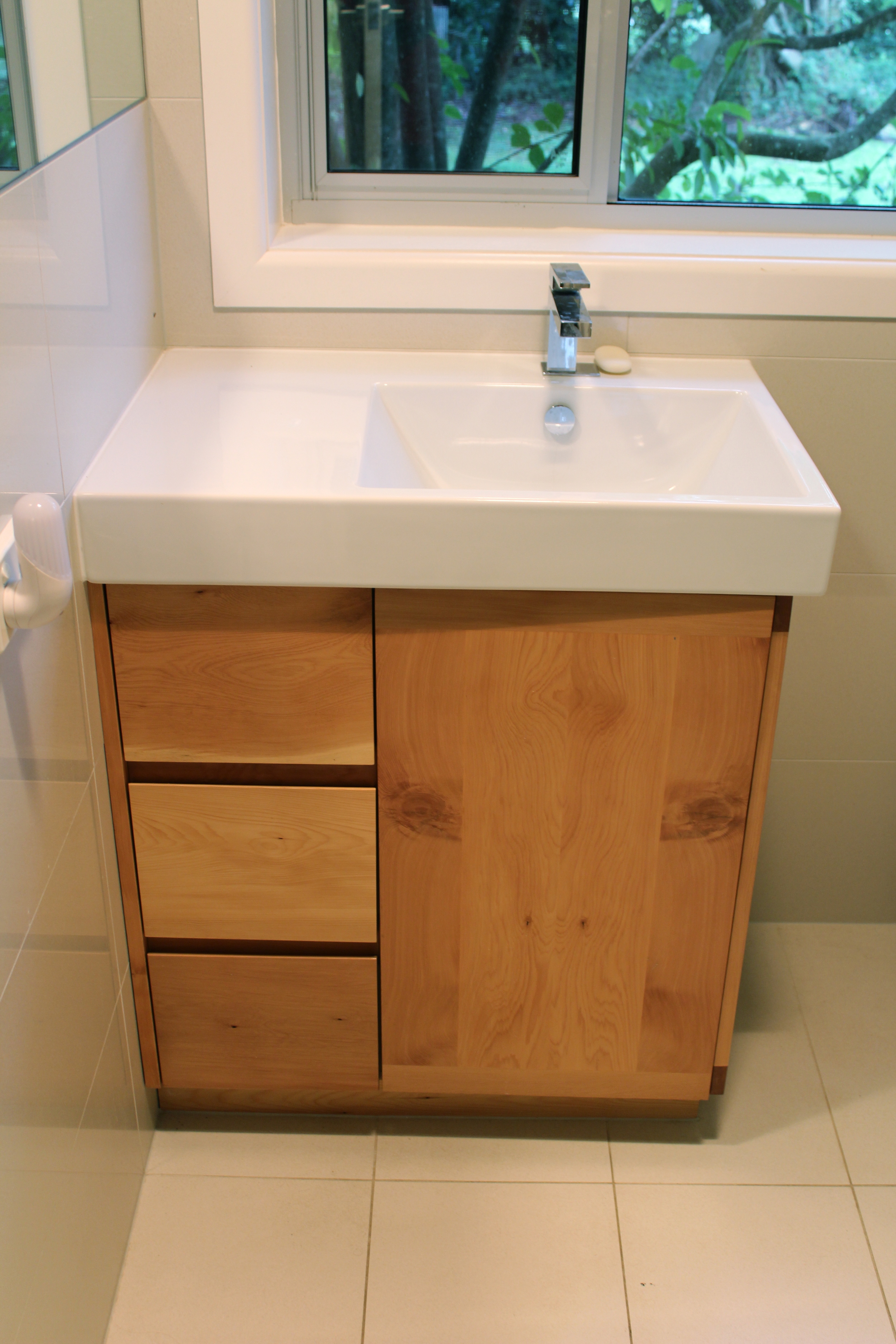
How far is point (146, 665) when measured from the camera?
4.21 ft

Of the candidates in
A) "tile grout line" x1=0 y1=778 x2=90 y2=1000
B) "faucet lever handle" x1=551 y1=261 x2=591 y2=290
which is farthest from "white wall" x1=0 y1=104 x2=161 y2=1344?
"faucet lever handle" x1=551 y1=261 x2=591 y2=290

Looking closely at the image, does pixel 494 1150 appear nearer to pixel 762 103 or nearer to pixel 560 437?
pixel 560 437

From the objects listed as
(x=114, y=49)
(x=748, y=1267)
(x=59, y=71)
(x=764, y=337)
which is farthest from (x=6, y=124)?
(x=748, y=1267)

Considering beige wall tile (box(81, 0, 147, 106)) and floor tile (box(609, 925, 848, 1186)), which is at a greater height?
beige wall tile (box(81, 0, 147, 106))

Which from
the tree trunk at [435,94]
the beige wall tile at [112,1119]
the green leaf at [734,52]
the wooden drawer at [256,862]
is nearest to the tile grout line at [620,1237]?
the beige wall tile at [112,1119]

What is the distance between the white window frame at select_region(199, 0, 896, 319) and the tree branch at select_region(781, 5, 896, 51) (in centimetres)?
21

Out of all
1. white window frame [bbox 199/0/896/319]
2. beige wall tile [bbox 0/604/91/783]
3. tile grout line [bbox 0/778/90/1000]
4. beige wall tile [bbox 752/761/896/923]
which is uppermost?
white window frame [bbox 199/0/896/319]

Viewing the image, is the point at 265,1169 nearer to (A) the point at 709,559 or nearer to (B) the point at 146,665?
(B) the point at 146,665

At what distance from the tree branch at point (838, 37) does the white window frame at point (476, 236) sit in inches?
8.1

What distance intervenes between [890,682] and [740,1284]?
86 centimetres

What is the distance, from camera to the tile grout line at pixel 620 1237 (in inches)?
54.5

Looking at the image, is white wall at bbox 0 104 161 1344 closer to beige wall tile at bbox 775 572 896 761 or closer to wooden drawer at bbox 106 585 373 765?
wooden drawer at bbox 106 585 373 765

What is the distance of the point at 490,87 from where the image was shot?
1664mm

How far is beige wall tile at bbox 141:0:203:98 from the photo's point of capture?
4.67 feet
